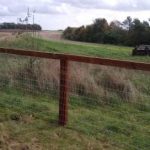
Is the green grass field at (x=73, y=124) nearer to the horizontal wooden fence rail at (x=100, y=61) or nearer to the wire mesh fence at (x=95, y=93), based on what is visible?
the wire mesh fence at (x=95, y=93)

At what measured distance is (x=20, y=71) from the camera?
11094 mm

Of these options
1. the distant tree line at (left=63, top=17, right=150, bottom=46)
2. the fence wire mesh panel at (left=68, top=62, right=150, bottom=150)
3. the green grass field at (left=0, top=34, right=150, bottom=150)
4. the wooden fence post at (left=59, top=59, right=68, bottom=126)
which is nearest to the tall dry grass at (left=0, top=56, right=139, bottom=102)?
the fence wire mesh panel at (left=68, top=62, right=150, bottom=150)

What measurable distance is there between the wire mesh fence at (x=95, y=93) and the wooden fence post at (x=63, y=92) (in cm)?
2

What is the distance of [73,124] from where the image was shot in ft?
27.0

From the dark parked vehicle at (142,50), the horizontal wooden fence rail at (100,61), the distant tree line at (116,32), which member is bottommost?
the dark parked vehicle at (142,50)

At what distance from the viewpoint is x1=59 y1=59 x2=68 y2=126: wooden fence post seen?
26.5ft

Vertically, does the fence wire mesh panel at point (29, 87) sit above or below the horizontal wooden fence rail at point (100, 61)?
below

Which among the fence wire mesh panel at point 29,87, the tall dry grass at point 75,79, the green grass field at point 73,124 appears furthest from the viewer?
the tall dry grass at point 75,79

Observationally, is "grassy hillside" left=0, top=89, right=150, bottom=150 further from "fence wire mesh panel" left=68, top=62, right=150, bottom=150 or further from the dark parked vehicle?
the dark parked vehicle

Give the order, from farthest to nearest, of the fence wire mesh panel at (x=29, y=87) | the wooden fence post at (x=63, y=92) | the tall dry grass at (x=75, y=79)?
the tall dry grass at (x=75, y=79) < the fence wire mesh panel at (x=29, y=87) < the wooden fence post at (x=63, y=92)

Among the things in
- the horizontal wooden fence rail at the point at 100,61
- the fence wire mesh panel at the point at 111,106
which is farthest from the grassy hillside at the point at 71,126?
the horizontal wooden fence rail at the point at 100,61

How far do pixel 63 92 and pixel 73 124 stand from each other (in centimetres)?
56

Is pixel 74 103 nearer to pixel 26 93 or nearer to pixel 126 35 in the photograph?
pixel 26 93

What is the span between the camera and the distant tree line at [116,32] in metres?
50.5
